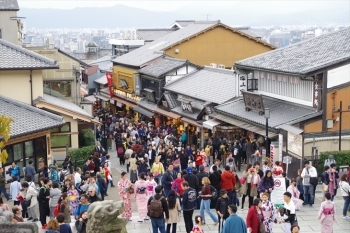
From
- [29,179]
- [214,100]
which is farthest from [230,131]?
[29,179]

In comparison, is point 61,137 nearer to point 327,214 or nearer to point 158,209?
point 158,209

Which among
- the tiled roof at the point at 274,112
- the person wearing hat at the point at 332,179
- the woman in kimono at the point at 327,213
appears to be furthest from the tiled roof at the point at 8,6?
the woman in kimono at the point at 327,213

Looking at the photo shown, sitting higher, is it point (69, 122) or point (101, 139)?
point (69, 122)

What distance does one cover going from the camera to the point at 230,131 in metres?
30.1

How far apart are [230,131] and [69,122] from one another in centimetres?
842

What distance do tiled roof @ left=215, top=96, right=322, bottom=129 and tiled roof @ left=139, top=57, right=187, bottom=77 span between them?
12771 mm

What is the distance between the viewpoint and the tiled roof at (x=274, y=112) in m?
24.6

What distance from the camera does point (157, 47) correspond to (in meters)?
54.3

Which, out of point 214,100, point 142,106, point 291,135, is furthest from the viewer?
point 142,106

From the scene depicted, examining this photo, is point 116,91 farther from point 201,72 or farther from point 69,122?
point 69,122

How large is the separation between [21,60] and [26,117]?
4033 mm

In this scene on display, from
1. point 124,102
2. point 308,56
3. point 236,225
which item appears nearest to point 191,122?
point 308,56

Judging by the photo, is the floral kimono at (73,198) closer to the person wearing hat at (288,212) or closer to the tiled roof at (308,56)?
the person wearing hat at (288,212)

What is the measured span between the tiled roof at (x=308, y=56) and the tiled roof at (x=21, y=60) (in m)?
10.4
